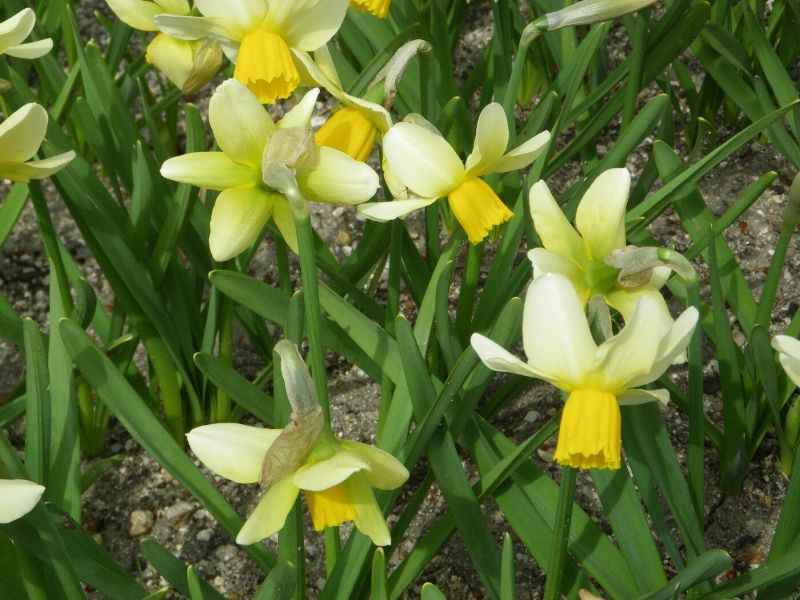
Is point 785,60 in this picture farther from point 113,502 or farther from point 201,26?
point 113,502

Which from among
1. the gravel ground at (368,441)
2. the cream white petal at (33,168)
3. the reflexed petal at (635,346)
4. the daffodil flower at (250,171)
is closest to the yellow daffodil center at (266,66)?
the daffodil flower at (250,171)

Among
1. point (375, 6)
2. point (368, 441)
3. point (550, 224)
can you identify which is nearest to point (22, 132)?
point (375, 6)

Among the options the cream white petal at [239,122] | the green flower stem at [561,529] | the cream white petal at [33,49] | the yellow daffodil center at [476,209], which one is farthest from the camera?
the cream white petal at [33,49]

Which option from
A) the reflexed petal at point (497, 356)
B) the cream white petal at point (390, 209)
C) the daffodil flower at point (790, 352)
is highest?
the cream white petal at point (390, 209)

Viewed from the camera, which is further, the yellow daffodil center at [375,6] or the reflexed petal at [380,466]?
the yellow daffodil center at [375,6]

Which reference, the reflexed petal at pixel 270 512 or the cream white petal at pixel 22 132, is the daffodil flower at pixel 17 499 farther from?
the cream white petal at pixel 22 132

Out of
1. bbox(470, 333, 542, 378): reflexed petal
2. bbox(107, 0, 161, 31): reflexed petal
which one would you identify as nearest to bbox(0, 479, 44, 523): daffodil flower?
bbox(470, 333, 542, 378): reflexed petal

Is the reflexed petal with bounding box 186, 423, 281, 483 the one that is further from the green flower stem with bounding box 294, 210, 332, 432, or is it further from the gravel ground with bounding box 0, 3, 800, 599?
the gravel ground with bounding box 0, 3, 800, 599
